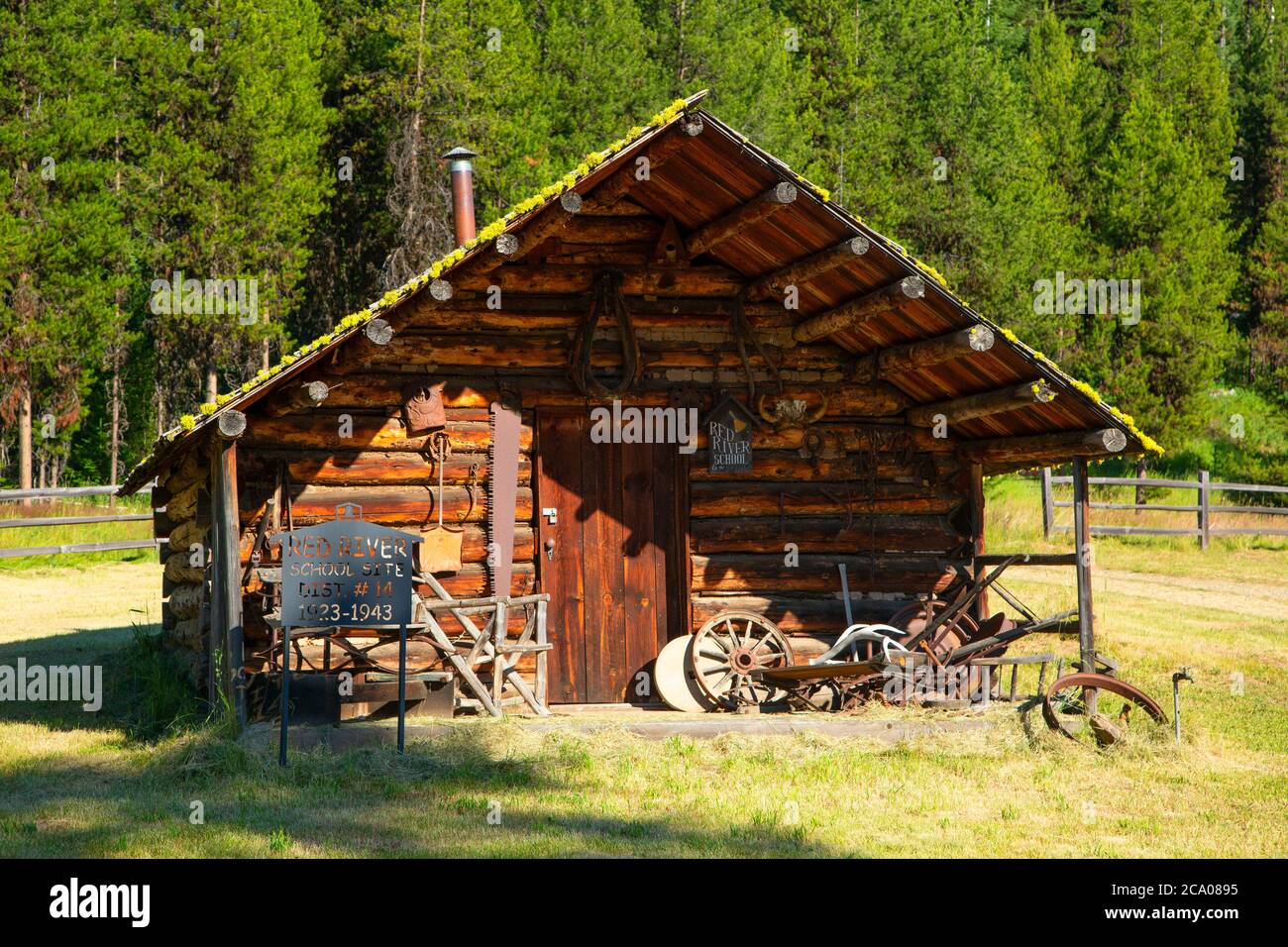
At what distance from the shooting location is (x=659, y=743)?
9578 mm

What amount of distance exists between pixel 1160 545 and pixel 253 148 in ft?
74.2

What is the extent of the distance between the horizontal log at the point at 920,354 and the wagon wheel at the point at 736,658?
2.44m

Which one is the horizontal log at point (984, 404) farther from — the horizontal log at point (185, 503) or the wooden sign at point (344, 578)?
the horizontal log at point (185, 503)

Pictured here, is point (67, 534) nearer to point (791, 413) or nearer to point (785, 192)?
point (791, 413)

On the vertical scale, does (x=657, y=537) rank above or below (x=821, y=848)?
above

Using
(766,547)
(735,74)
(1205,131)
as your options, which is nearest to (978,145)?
(735,74)

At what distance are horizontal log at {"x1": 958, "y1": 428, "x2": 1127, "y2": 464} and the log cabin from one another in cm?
3

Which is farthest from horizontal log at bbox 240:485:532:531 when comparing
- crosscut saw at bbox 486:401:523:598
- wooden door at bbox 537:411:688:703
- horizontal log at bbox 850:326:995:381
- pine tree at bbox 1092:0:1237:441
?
pine tree at bbox 1092:0:1237:441

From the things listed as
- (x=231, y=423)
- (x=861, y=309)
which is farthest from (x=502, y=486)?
(x=861, y=309)

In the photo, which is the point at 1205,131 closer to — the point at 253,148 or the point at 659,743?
the point at 253,148

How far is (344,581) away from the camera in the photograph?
8.81m

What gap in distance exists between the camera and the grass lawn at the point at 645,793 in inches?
287

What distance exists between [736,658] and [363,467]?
11.5 feet

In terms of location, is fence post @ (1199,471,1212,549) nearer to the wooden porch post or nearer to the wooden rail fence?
the wooden rail fence
